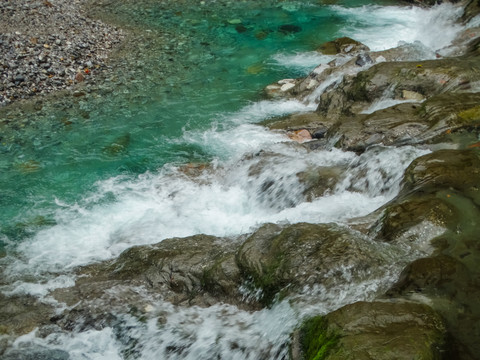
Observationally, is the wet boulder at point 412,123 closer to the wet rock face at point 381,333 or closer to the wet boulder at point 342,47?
the wet rock face at point 381,333

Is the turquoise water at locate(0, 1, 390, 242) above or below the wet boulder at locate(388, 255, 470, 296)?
below

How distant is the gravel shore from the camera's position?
14000mm

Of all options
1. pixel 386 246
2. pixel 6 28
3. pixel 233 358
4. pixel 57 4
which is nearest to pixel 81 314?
pixel 233 358

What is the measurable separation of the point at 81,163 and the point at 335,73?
723cm

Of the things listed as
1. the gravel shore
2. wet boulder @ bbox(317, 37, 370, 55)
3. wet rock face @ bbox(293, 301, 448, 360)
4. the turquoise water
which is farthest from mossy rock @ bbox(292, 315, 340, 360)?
wet boulder @ bbox(317, 37, 370, 55)

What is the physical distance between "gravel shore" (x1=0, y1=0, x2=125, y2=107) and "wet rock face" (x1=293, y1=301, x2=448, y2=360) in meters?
12.0

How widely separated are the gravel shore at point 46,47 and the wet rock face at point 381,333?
39.2 ft

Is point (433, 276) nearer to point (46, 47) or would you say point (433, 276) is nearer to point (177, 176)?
point (177, 176)

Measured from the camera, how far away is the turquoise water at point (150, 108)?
10570mm

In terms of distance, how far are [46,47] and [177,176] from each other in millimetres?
7996

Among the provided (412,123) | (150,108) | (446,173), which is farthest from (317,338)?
(150,108)

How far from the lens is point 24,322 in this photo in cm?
646

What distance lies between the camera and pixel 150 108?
529 inches

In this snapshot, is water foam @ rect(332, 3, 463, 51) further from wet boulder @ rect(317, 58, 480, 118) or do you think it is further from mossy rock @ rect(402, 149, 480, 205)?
mossy rock @ rect(402, 149, 480, 205)
